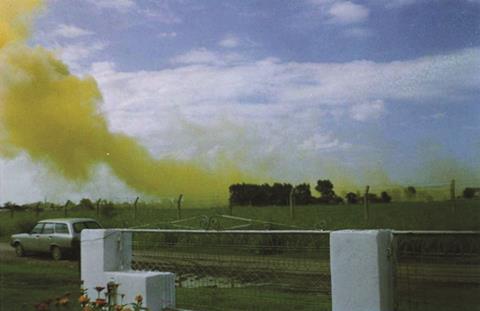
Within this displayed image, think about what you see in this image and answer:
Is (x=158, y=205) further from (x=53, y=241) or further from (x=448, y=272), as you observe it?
(x=448, y=272)

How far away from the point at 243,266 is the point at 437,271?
1661mm

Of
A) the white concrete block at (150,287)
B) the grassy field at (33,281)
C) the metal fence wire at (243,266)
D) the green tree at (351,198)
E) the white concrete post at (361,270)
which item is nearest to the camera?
the white concrete post at (361,270)

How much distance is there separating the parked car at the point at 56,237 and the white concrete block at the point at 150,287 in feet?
13.8

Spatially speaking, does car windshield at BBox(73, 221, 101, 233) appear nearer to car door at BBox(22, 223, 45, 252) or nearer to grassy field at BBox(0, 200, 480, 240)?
grassy field at BBox(0, 200, 480, 240)

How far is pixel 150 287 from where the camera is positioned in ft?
17.7

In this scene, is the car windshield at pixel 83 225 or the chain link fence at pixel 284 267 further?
the car windshield at pixel 83 225

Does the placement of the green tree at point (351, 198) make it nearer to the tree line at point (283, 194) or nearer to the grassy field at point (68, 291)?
the tree line at point (283, 194)

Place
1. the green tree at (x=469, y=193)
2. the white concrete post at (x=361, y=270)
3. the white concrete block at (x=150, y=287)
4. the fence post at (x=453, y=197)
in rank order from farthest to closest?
1. the fence post at (x=453, y=197)
2. the green tree at (x=469, y=193)
3. the white concrete block at (x=150, y=287)
4. the white concrete post at (x=361, y=270)

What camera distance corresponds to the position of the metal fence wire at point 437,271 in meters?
3.97

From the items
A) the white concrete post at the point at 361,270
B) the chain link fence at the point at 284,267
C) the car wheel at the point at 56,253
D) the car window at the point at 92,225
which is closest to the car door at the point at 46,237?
the car wheel at the point at 56,253

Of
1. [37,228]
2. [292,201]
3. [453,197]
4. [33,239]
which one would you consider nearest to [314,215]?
[292,201]

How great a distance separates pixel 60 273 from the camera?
923 centimetres

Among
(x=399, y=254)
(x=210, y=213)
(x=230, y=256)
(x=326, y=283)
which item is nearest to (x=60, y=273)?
(x=210, y=213)

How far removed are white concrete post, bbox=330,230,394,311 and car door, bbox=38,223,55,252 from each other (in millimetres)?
6867
